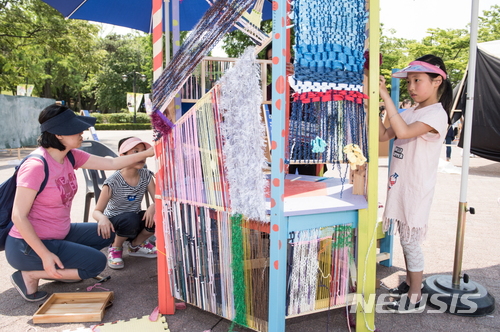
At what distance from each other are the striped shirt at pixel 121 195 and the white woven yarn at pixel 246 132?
1629 millimetres

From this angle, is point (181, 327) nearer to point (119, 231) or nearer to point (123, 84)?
point (119, 231)

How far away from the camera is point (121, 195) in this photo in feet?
10.8

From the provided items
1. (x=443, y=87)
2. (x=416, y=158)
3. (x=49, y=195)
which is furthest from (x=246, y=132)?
(x=49, y=195)

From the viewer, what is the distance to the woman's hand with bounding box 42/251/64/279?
8.20 ft

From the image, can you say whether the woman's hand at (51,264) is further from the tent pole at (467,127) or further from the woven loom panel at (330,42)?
the tent pole at (467,127)

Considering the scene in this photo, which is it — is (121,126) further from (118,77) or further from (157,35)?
(157,35)

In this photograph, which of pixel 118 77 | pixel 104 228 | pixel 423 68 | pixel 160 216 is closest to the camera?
pixel 423 68

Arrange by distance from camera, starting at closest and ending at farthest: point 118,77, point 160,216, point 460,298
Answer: point 160,216, point 460,298, point 118,77

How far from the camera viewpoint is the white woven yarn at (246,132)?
1.89 m

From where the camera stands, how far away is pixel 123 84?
4072cm

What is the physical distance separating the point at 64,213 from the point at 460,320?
2756 millimetres

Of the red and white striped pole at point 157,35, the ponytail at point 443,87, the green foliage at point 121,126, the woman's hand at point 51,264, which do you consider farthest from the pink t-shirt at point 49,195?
the green foliage at point 121,126

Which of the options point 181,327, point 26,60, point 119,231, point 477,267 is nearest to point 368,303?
point 181,327

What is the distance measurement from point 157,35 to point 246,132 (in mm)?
865
